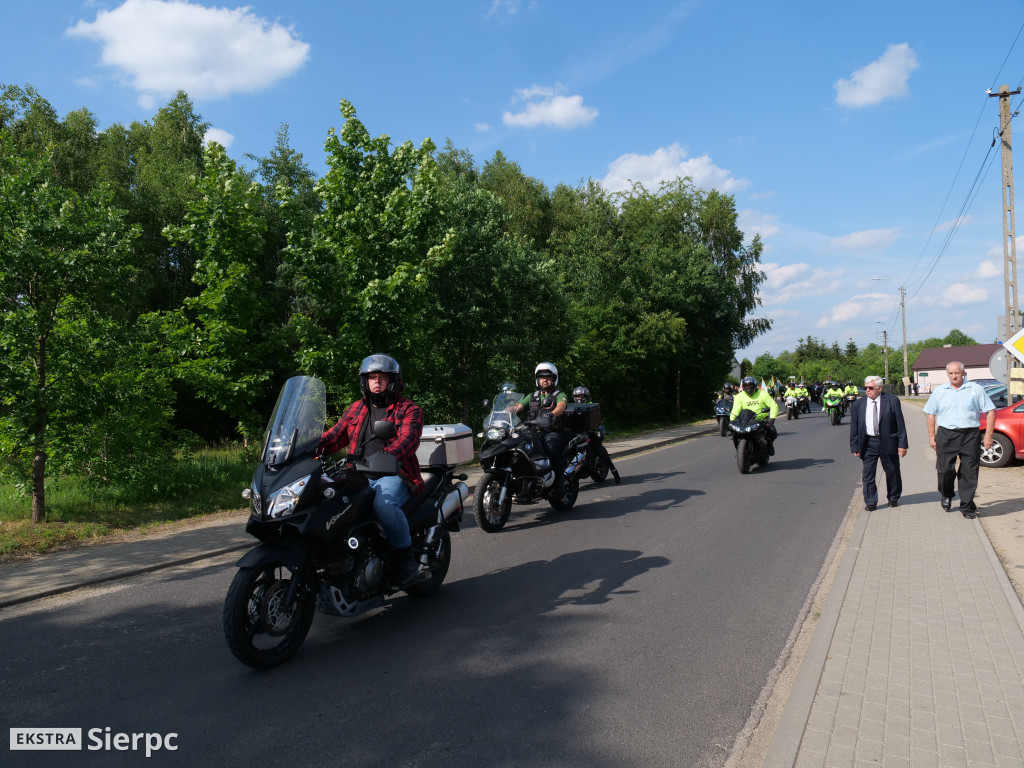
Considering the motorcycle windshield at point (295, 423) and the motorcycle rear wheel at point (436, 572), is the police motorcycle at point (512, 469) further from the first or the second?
the motorcycle windshield at point (295, 423)

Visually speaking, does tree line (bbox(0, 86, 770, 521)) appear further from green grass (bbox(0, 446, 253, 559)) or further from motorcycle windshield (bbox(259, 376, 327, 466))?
motorcycle windshield (bbox(259, 376, 327, 466))

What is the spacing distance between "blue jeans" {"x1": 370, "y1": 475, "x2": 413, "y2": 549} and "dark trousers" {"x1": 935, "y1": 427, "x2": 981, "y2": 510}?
719 centimetres

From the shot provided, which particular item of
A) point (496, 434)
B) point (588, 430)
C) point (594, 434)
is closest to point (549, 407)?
point (496, 434)

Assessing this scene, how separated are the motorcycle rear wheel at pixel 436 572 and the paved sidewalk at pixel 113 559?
2.83 metres

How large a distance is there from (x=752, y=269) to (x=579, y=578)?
47792mm

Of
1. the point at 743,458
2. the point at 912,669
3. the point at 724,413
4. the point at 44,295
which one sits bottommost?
the point at 912,669

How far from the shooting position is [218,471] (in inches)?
438

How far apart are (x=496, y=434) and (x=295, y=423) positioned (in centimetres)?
461

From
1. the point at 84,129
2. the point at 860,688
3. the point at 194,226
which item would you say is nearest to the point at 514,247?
the point at 194,226

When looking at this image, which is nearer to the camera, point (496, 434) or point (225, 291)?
point (496, 434)

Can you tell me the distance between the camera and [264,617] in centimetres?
409

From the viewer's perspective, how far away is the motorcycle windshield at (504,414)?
29.5 ft

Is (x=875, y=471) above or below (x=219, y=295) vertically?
below

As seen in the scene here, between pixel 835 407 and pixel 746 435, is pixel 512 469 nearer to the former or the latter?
pixel 746 435
